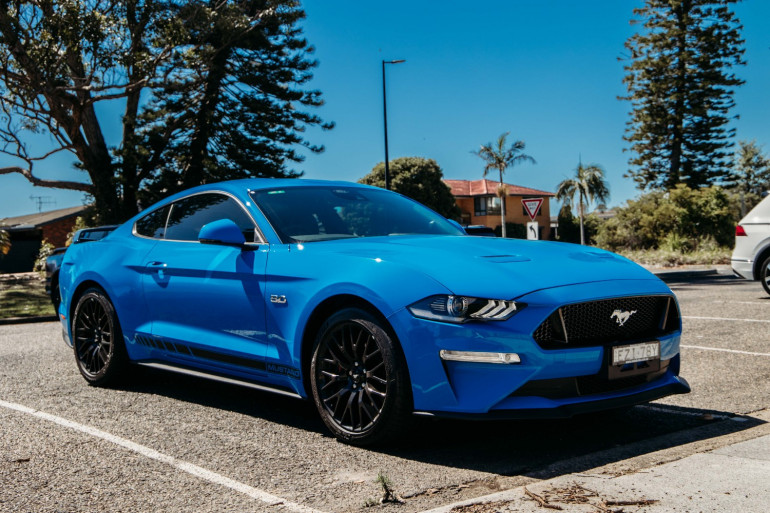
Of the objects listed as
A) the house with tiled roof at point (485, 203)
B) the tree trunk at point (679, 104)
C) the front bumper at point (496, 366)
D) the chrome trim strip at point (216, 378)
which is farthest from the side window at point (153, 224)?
the house with tiled roof at point (485, 203)

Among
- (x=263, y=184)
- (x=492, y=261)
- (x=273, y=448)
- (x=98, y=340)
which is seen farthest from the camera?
(x=98, y=340)

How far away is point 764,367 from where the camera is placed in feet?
21.1

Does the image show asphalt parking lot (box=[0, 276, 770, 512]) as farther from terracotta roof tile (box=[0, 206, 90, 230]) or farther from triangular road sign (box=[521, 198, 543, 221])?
terracotta roof tile (box=[0, 206, 90, 230])

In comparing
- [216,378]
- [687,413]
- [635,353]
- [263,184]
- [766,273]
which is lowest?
[687,413]

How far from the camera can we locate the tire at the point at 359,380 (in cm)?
404

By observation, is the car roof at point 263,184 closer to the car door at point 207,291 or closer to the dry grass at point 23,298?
the car door at point 207,291

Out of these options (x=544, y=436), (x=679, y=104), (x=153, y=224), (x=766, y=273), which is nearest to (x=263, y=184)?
(x=153, y=224)

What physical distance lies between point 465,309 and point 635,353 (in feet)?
3.23

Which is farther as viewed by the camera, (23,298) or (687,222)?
(687,222)

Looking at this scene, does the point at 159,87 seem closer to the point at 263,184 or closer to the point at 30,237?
the point at 263,184

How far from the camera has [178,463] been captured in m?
4.15

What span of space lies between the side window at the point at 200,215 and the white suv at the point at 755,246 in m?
9.58

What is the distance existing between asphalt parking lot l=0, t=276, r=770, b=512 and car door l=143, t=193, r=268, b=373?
46cm

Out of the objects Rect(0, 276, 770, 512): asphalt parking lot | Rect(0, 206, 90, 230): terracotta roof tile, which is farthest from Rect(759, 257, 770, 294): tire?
Rect(0, 206, 90, 230): terracotta roof tile
